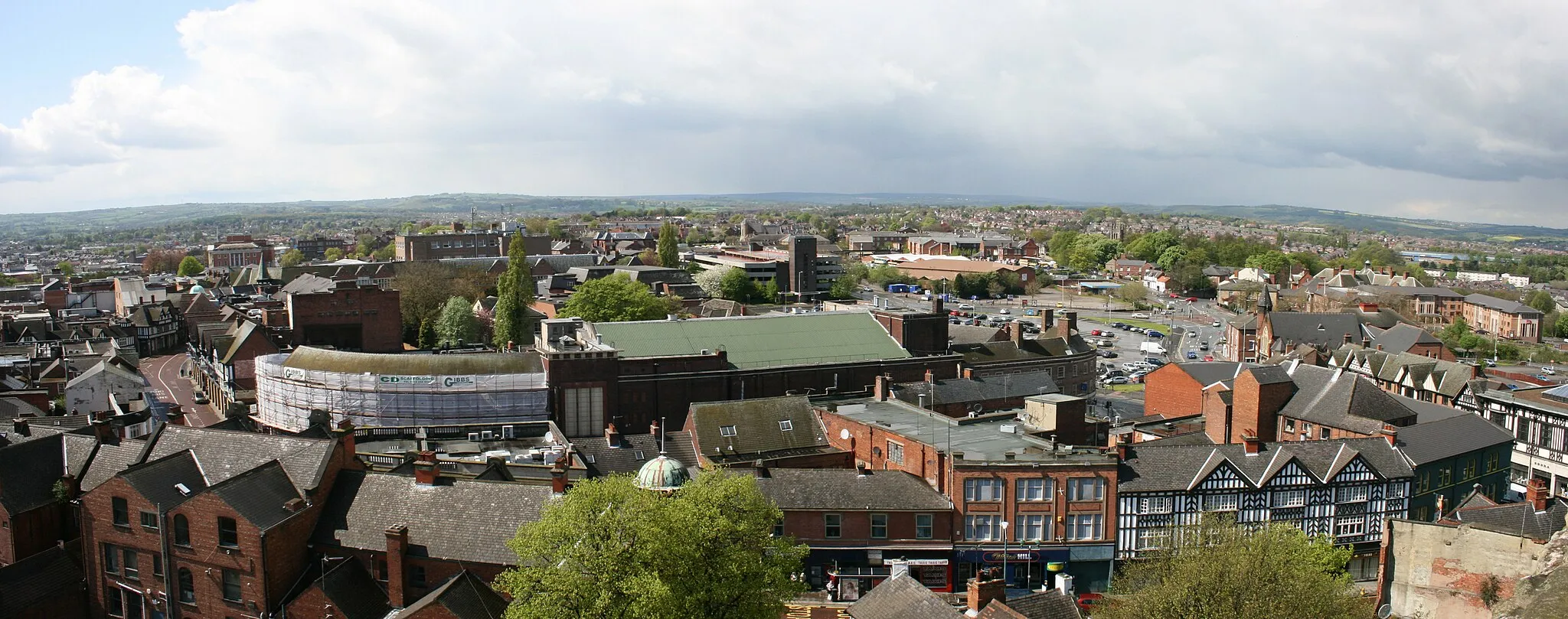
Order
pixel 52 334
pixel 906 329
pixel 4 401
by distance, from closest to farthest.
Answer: pixel 4 401 < pixel 906 329 < pixel 52 334

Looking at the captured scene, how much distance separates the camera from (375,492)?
35.2 m

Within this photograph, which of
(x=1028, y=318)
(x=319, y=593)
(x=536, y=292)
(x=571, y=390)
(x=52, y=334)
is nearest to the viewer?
(x=319, y=593)

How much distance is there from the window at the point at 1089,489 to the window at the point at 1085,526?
74 centimetres

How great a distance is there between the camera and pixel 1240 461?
46.6m

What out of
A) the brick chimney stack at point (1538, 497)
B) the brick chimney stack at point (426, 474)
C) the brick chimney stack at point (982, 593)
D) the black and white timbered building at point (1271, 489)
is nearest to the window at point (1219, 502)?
the black and white timbered building at point (1271, 489)

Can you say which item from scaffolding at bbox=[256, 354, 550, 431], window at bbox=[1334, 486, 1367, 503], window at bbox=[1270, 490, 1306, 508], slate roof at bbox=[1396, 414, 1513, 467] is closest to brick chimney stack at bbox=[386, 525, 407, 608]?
scaffolding at bbox=[256, 354, 550, 431]

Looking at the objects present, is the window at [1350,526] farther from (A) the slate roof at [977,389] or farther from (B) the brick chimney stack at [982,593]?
(B) the brick chimney stack at [982,593]

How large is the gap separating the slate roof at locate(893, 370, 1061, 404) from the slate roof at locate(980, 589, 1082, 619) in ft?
86.2

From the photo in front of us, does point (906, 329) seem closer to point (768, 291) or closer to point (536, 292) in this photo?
point (536, 292)

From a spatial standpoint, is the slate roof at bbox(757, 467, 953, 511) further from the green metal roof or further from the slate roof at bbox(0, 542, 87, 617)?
the green metal roof

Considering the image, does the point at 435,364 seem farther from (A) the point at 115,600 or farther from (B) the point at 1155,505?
(B) the point at 1155,505

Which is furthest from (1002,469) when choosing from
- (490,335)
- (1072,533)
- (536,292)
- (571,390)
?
(536,292)

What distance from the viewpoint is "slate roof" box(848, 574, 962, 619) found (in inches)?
1220

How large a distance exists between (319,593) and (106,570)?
899 cm
